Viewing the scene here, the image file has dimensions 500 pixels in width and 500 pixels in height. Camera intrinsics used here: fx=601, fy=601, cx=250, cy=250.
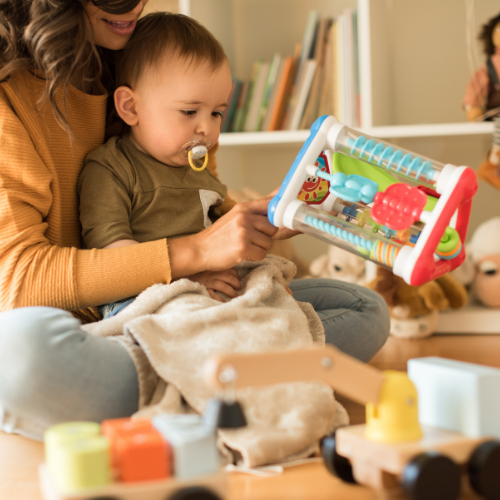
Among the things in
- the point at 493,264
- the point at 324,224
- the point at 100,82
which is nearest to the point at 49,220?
the point at 100,82

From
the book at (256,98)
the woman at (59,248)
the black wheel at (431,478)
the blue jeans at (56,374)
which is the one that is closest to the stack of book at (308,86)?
the book at (256,98)

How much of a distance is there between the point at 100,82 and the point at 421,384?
0.83 m

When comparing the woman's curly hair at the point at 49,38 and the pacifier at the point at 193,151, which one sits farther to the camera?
the pacifier at the point at 193,151

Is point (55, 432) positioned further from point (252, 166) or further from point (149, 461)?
point (252, 166)

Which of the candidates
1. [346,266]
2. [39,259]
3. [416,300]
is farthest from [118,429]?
[346,266]

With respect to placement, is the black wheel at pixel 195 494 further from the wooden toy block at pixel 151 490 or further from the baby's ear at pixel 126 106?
the baby's ear at pixel 126 106

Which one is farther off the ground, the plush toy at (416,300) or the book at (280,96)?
the book at (280,96)

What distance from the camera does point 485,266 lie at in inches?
70.6

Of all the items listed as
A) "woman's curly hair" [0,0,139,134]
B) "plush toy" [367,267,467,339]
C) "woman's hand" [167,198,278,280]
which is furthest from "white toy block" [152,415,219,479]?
"plush toy" [367,267,467,339]

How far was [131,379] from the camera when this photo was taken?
86 centimetres

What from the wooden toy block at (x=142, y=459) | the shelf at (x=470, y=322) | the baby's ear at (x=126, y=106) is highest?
the baby's ear at (x=126, y=106)

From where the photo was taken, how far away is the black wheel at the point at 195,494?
56 cm

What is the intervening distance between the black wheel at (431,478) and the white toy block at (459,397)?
0.06m

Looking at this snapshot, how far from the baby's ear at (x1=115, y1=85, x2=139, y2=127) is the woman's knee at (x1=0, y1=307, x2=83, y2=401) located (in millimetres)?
483
